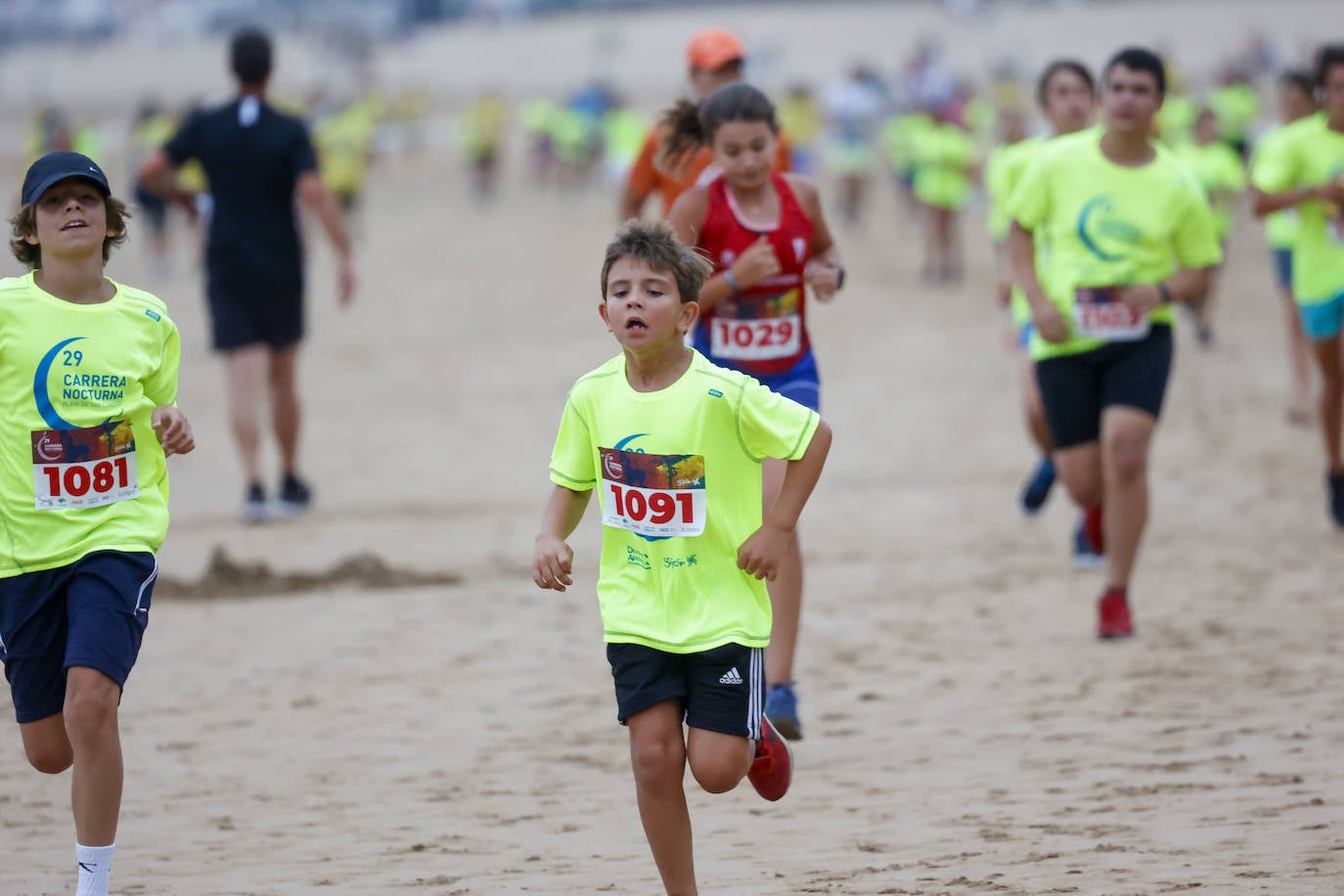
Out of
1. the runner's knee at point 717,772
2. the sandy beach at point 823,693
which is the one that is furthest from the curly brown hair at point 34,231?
the runner's knee at point 717,772

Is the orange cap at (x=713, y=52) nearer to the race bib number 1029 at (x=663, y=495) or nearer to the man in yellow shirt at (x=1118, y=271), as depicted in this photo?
the man in yellow shirt at (x=1118, y=271)

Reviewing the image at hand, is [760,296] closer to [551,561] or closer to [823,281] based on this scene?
[823,281]

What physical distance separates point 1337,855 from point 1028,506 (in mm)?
5210

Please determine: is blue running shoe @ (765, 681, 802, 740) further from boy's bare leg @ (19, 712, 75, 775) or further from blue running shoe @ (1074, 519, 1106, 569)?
blue running shoe @ (1074, 519, 1106, 569)

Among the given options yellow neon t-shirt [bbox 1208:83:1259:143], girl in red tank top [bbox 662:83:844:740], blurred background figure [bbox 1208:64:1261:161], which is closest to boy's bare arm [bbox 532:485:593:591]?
girl in red tank top [bbox 662:83:844:740]

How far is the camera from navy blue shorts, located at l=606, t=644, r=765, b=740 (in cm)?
405

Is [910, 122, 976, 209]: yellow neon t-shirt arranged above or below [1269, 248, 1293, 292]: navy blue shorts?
above

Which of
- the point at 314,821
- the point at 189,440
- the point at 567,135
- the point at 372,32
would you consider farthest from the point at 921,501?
the point at 372,32

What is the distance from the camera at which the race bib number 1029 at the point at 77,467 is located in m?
4.29

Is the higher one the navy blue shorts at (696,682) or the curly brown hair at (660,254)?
the curly brown hair at (660,254)

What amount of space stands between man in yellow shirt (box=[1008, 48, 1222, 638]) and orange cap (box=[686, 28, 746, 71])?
125 centimetres

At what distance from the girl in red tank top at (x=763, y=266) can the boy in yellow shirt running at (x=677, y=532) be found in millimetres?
1355

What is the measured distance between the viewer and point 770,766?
4.43 m

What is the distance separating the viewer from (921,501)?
34.3 ft
